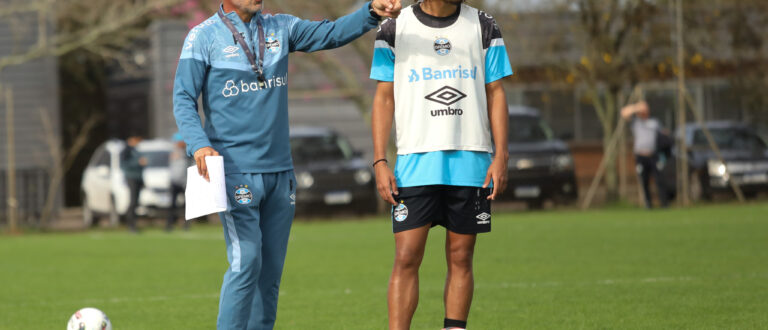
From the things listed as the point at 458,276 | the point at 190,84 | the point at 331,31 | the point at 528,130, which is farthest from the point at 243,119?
the point at 528,130

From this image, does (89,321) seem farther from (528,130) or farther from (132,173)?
(528,130)

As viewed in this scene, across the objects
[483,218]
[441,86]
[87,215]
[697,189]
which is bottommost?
[87,215]

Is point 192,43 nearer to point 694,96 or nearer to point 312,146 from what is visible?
point 312,146

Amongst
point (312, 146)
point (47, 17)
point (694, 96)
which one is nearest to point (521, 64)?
point (312, 146)

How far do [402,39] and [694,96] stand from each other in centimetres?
2788

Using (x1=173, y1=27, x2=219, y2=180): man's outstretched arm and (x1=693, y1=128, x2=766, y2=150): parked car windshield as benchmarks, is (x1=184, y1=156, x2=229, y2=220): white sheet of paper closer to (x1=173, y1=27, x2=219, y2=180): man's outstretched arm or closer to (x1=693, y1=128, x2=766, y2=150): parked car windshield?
(x1=173, y1=27, x2=219, y2=180): man's outstretched arm

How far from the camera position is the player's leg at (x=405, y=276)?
19.9ft

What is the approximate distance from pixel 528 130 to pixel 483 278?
1327cm

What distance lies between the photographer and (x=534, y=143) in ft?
77.2

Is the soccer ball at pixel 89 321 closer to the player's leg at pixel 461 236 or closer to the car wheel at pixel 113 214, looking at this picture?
the player's leg at pixel 461 236

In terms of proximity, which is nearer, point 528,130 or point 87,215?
point 528,130

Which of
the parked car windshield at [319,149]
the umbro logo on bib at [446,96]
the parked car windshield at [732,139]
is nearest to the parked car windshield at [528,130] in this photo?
the parked car windshield at [732,139]

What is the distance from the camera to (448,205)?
6094 mm

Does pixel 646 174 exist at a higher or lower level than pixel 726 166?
lower
